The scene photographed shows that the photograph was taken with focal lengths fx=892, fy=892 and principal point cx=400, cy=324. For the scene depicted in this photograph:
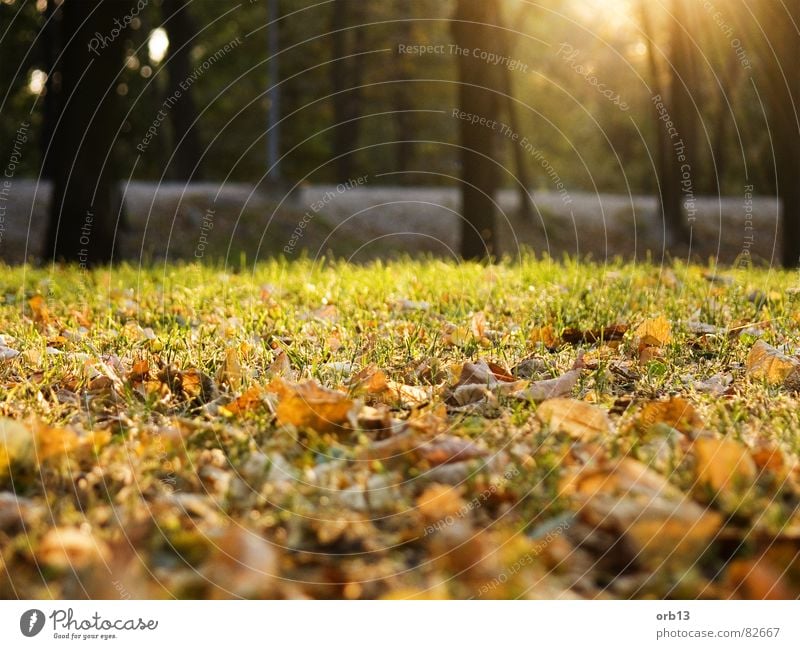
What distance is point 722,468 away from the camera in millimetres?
1815

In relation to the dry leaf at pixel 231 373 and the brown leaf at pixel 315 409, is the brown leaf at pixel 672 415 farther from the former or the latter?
the dry leaf at pixel 231 373

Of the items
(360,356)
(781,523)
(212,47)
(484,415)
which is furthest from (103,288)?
(212,47)

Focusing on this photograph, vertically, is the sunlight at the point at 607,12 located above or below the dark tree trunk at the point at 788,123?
above

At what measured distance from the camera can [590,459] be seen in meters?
1.98

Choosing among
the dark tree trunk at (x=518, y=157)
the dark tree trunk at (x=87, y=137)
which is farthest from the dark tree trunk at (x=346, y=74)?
the dark tree trunk at (x=87, y=137)

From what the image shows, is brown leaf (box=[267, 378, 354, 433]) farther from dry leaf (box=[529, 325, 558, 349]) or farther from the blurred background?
the blurred background

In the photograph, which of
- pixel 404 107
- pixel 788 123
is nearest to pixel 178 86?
pixel 404 107

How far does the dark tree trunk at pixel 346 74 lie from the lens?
83.5ft

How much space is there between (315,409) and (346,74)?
84.4ft

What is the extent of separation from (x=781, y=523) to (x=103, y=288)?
4.52m

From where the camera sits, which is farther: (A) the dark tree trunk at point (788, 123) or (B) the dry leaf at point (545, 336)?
(A) the dark tree trunk at point (788, 123)

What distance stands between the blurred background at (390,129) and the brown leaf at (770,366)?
1.33m

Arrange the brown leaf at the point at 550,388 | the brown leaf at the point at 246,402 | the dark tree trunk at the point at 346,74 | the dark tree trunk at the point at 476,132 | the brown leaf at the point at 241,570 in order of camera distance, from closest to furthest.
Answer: the brown leaf at the point at 241,570, the brown leaf at the point at 246,402, the brown leaf at the point at 550,388, the dark tree trunk at the point at 476,132, the dark tree trunk at the point at 346,74

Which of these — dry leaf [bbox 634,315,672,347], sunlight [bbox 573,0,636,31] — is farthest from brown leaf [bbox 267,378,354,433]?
sunlight [bbox 573,0,636,31]
